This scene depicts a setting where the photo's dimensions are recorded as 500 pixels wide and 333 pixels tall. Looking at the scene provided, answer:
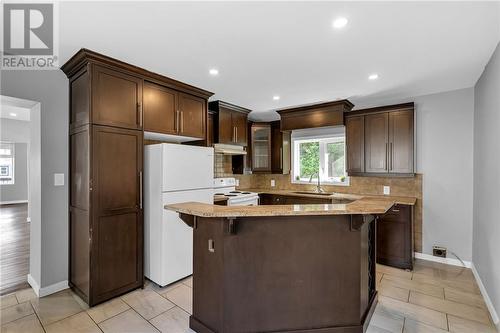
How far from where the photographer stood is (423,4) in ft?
5.48

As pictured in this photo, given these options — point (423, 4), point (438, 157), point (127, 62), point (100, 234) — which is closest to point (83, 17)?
point (127, 62)

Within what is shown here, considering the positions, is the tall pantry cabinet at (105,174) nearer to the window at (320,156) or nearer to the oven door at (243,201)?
the oven door at (243,201)

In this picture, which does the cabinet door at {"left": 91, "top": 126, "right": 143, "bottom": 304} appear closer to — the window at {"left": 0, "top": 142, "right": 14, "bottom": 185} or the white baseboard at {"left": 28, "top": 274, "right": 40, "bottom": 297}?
the white baseboard at {"left": 28, "top": 274, "right": 40, "bottom": 297}

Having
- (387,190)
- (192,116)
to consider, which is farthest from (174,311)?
(387,190)

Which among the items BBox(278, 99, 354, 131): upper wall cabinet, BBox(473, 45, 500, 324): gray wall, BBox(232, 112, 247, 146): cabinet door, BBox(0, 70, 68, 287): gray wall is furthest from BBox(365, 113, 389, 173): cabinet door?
BBox(0, 70, 68, 287): gray wall

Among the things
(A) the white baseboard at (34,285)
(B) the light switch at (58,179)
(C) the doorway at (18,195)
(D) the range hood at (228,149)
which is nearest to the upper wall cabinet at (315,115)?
(D) the range hood at (228,149)

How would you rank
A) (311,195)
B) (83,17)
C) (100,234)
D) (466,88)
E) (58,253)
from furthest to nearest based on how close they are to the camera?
(311,195), (466,88), (58,253), (100,234), (83,17)

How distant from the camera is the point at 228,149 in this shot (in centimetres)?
439

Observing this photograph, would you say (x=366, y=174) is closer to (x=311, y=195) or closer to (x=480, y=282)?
(x=311, y=195)

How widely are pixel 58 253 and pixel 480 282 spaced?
4699 mm

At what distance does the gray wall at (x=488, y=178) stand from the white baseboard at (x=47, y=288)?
423 centimetres

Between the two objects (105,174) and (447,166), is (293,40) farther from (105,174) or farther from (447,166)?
(447,166)

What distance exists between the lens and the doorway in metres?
2.70

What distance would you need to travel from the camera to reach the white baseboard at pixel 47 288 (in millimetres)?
2631
